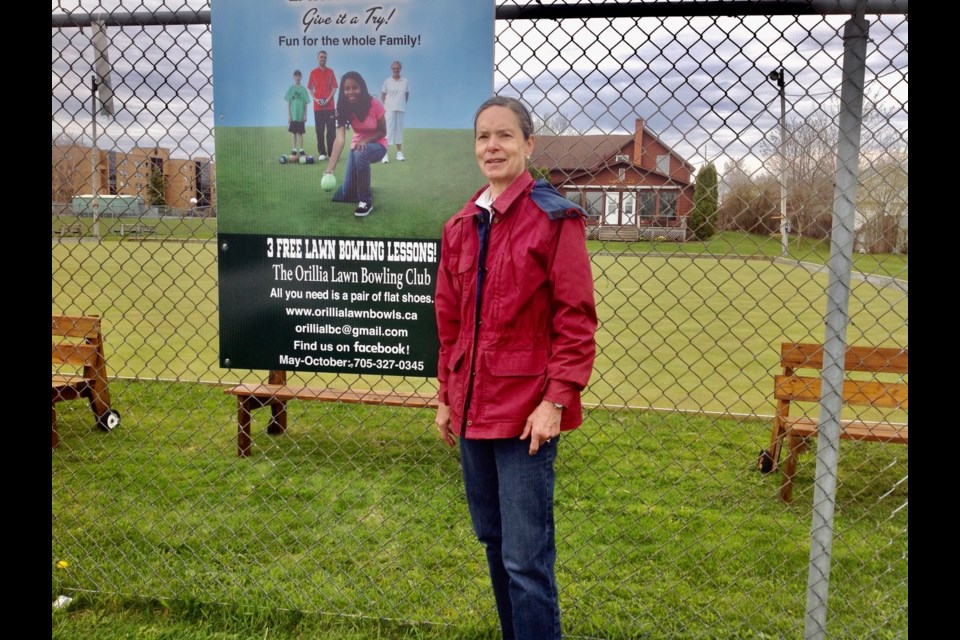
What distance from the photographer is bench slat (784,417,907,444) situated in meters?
4.82

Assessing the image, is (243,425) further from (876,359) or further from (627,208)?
(876,359)

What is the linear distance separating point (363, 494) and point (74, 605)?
6.50 ft

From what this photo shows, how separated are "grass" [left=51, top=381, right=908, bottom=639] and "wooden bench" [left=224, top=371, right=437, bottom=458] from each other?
0.20m

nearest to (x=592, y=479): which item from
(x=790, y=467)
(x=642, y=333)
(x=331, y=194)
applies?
(x=790, y=467)

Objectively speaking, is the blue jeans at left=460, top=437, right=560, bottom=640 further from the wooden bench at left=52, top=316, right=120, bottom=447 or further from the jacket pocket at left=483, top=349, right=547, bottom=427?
the wooden bench at left=52, top=316, right=120, bottom=447

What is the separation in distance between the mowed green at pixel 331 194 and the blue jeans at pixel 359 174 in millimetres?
23

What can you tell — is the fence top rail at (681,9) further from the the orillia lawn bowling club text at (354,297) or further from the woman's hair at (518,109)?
the the orillia lawn bowling club text at (354,297)

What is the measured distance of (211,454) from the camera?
6.21 metres

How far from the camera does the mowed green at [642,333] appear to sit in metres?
4.67

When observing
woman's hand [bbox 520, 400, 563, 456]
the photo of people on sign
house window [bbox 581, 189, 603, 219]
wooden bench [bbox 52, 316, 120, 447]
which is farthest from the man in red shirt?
wooden bench [bbox 52, 316, 120, 447]

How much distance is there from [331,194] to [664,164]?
1318mm

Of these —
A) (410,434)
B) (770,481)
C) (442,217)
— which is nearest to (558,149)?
(442,217)

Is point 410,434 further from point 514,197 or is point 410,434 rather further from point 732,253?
point 514,197

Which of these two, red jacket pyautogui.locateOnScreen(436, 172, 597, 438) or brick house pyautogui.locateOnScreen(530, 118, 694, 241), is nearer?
red jacket pyautogui.locateOnScreen(436, 172, 597, 438)
